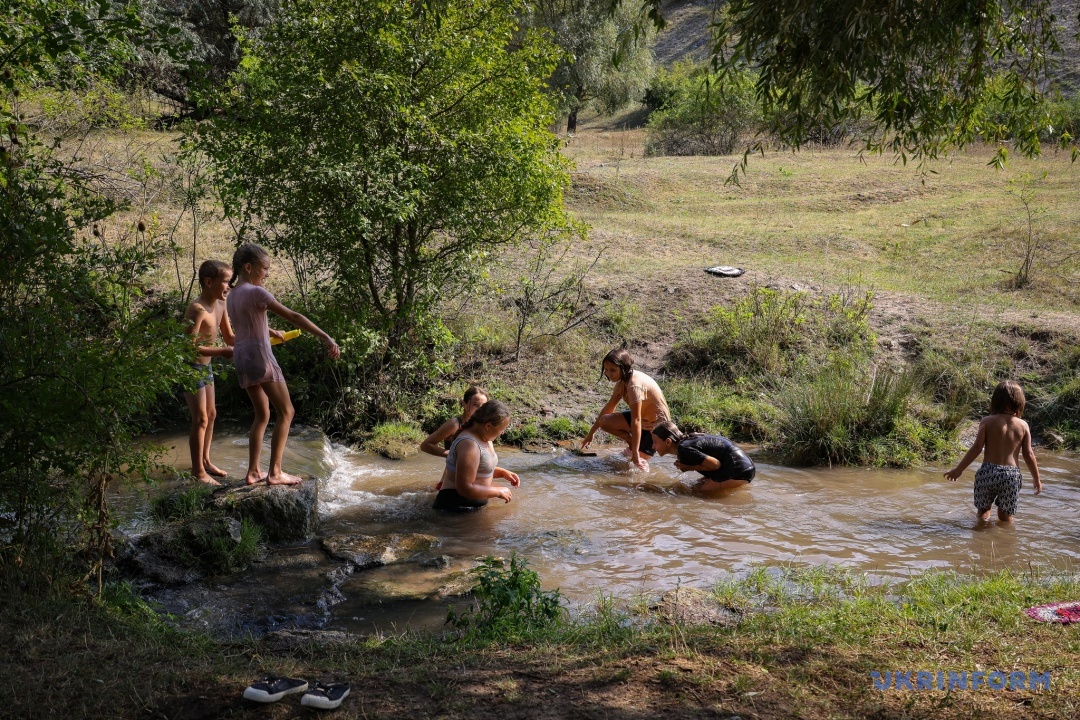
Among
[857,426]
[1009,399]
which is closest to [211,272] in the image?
[1009,399]

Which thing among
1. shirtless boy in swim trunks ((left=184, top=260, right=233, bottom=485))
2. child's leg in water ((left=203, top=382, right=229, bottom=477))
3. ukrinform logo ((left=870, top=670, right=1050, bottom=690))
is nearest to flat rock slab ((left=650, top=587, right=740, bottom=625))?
ukrinform logo ((left=870, top=670, right=1050, bottom=690))

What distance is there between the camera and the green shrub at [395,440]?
9.30 m

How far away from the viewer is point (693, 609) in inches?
204

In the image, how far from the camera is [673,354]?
12250mm

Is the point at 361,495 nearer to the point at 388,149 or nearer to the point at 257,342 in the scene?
the point at 257,342

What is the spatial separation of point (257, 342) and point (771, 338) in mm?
7589

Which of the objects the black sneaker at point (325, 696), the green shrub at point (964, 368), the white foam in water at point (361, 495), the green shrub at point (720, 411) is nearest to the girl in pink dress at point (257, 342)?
the white foam in water at point (361, 495)

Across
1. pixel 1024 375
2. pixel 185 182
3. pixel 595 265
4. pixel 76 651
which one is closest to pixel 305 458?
pixel 76 651

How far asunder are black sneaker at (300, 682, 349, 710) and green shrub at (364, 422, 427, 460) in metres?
5.60

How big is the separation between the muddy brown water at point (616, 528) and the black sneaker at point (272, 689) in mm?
1462

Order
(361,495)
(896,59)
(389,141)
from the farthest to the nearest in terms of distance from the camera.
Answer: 1. (389,141)
2. (361,495)
3. (896,59)

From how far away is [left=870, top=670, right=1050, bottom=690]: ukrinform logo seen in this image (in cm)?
388

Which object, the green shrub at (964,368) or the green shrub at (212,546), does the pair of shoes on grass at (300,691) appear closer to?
the green shrub at (212,546)

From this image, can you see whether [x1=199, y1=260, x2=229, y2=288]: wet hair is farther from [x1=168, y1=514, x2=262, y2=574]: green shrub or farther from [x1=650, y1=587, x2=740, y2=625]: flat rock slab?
[x1=650, y1=587, x2=740, y2=625]: flat rock slab
